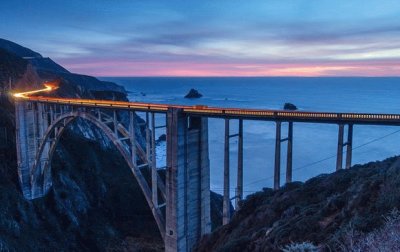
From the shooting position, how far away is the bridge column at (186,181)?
2134 cm

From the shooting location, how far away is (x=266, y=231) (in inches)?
535

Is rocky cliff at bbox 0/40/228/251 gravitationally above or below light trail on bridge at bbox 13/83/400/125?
below

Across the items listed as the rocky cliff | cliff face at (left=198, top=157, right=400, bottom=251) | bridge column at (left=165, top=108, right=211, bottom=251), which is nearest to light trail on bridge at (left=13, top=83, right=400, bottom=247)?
bridge column at (left=165, top=108, right=211, bottom=251)

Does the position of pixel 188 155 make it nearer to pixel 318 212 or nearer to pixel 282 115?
pixel 282 115

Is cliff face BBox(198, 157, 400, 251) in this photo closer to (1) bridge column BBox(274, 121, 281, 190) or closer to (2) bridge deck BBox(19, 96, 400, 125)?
(1) bridge column BBox(274, 121, 281, 190)

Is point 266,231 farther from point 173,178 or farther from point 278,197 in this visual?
point 173,178

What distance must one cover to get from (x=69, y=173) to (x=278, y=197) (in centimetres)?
3304

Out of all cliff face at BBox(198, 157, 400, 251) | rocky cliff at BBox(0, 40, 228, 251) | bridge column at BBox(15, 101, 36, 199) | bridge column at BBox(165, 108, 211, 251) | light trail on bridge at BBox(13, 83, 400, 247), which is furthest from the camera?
bridge column at BBox(15, 101, 36, 199)

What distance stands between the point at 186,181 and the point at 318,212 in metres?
11.1

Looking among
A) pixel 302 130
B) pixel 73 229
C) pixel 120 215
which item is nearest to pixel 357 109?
Result: pixel 302 130

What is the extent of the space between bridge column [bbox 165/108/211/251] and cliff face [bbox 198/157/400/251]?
10.3 ft

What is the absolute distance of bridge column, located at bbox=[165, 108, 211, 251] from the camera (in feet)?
70.0

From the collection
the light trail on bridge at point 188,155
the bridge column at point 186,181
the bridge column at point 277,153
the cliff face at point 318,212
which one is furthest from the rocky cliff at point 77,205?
the bridge column at point 277,153

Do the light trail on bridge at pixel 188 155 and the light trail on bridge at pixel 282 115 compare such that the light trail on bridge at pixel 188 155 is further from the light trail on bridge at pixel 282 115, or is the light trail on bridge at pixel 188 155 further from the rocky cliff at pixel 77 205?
the rocky cliff at pixel 77 205
